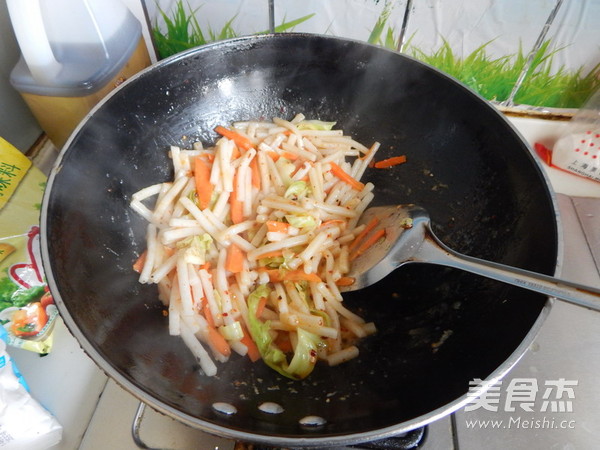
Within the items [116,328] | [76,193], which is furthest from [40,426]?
[76,193]

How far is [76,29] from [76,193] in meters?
0.49

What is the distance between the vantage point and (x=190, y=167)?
1097 millimetres

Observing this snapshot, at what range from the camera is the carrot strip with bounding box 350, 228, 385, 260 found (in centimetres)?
97

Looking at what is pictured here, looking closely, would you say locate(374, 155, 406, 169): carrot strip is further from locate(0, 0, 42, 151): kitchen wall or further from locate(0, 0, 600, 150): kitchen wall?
locate(0, 0, 42, 151): kitchen wall

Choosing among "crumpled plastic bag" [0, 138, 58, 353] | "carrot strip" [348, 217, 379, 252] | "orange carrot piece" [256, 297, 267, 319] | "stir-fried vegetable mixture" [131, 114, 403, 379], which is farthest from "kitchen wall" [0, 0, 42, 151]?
"carrot strip" [348, 217, 379, 252]

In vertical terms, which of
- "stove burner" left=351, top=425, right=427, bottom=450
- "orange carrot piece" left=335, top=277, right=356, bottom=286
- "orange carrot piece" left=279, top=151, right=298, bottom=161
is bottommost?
"stove burner" left=351, top=425, right=427, bottom=450

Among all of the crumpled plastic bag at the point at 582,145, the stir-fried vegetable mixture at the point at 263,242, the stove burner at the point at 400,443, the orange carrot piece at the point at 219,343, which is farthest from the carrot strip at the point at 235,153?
the crumpled plastic bag at the point at 582,145

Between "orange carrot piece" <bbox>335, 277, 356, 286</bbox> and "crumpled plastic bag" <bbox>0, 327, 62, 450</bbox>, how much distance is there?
717 millimetres

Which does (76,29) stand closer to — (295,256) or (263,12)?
(263,12)

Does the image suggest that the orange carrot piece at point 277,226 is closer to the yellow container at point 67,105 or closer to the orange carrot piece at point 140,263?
the orange carrot piece at point 140,263

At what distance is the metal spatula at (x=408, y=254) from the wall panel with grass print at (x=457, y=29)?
57 cm

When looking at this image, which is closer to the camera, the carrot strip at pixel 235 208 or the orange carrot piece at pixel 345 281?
the orange carrot piece at pixel 345 281

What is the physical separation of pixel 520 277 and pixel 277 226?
521 millimetres

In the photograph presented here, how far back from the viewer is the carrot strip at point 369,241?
971mm
